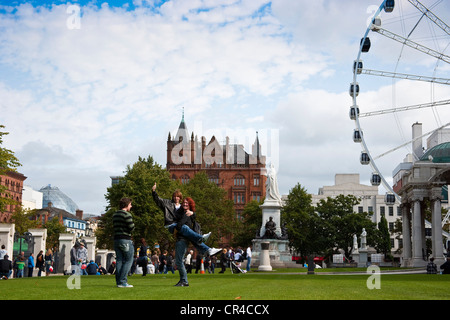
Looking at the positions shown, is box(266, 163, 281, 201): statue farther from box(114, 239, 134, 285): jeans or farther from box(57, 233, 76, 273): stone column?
box(114, 239, 134, 285): jeans

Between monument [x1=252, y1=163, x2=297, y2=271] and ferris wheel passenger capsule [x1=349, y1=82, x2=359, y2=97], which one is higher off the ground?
ferris wheel passenger capsule [x1=349, y1=82, x2=359, y2=97]

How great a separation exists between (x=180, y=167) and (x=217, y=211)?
146 ft

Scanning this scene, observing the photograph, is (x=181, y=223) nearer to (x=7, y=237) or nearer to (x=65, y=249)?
(x=7, y=237)

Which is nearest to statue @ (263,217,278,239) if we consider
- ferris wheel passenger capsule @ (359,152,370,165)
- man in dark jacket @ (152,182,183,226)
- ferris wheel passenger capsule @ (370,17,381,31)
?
ferris wheel passenger capsule @ (359,152,370,165)

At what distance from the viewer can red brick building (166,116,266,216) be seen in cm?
14025

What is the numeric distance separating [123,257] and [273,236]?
44.1 meters

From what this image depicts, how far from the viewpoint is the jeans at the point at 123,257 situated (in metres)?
13.4

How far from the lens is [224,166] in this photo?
143 meters

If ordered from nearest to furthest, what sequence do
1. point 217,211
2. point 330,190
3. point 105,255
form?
point 105,255
point 217,211
point 330,190

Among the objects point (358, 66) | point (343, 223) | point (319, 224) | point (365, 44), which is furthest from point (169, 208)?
point (343, 223)
